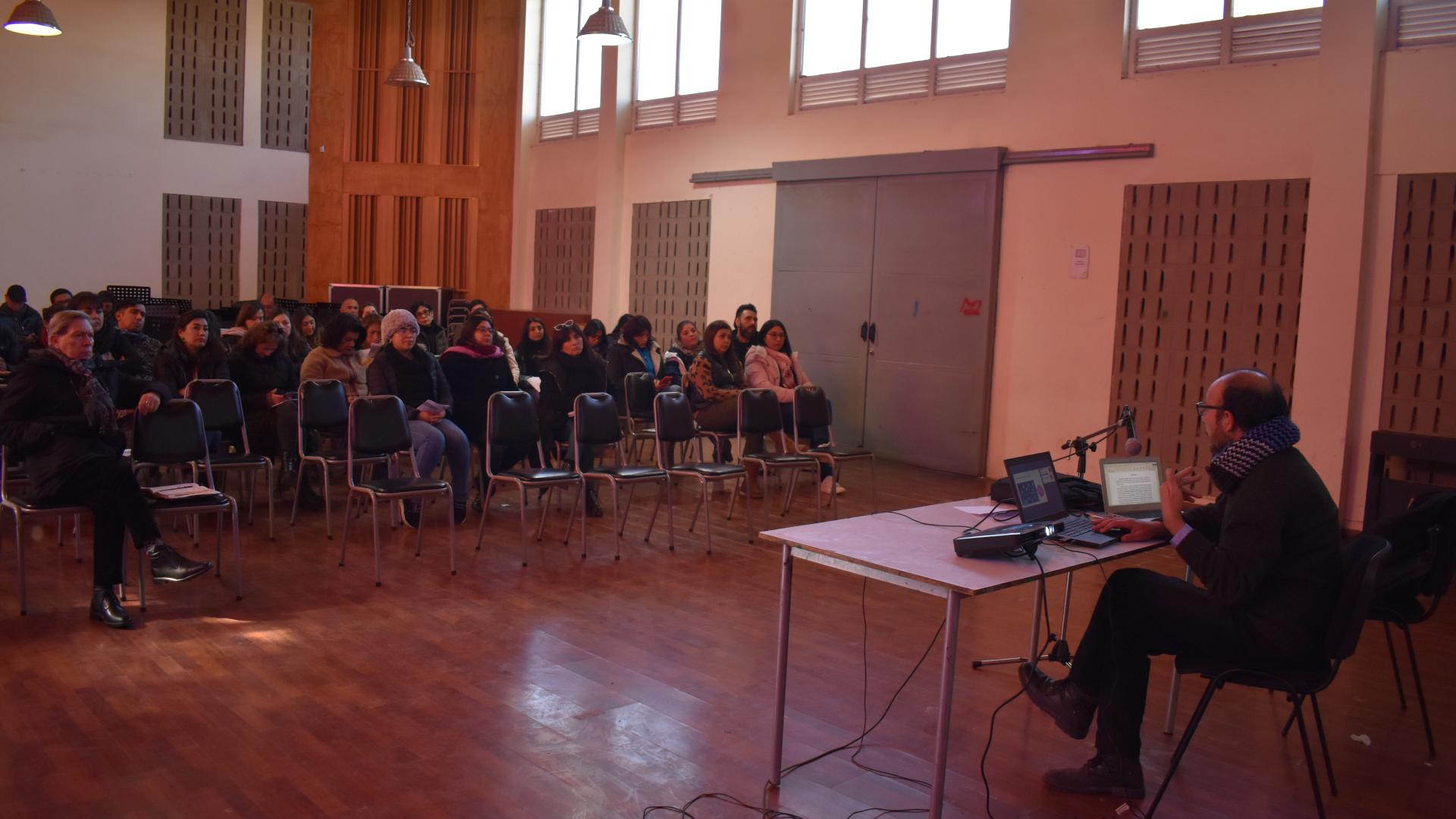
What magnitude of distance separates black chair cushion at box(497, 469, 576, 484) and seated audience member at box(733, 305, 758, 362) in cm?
281

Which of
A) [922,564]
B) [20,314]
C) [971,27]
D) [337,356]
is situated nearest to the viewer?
[922,564]

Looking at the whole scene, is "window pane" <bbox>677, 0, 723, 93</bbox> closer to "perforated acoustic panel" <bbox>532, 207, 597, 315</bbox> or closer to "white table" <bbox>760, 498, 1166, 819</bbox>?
"perforated acoustic panel" <bbox>532, 207, 597, 315</bbox>

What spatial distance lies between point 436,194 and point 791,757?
12.6m

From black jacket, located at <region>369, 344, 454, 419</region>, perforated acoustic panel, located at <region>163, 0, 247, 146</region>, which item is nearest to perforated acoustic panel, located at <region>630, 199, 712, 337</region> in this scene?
black jacket, located at <region>369, 344, 454, 419</region>

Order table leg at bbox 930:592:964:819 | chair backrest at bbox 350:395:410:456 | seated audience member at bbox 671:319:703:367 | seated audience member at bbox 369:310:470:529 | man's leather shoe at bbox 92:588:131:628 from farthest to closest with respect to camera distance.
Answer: seated audience member at bbox 671:319:703:367
seated audience member at bbox 369:310:470:529
chair backrest at bbox 350:395:410:456
man's leather shoe at bbox 92:588:131:628
table leg at bbox 930:592:964:819

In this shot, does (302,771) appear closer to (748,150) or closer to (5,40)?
(748,150)

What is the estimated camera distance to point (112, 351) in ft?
25.4

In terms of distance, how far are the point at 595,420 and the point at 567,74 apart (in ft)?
27.4

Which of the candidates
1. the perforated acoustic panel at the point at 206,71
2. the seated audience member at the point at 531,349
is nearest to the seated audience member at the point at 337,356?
the seated audience member at the point at 531,349

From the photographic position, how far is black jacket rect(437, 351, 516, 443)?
7219mm

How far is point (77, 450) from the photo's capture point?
4754 millimetres

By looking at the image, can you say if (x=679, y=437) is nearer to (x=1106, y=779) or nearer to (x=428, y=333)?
(x=1106, y=779)

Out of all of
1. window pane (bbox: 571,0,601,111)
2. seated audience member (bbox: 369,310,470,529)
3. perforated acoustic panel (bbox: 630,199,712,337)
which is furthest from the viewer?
window pane (bbox: 571,0,601,111)

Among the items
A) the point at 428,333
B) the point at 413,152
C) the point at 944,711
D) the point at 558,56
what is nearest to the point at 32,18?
the point at 428,333
